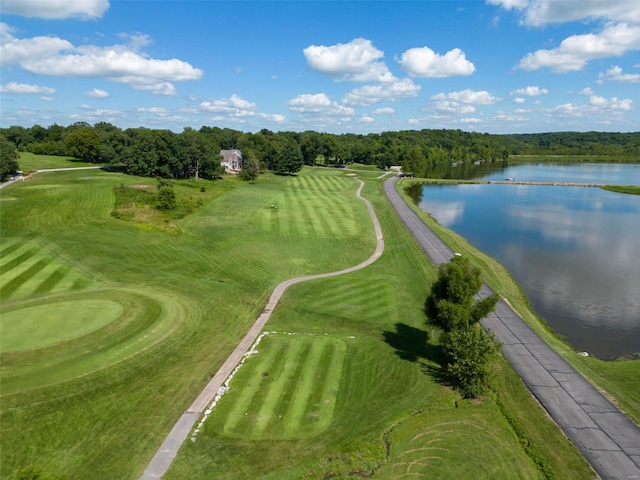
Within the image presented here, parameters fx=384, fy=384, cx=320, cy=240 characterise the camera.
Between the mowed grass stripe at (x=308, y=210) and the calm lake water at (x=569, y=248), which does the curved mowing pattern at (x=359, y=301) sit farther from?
the mowed grass stripe at (x=308, y=210)

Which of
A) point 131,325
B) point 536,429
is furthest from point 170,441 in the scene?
point 536,429

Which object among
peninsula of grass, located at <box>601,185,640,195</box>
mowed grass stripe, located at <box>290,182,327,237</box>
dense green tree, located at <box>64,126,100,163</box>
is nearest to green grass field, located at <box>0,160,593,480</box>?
mowed grass stripe, located at <box>290,182,327,237</box>

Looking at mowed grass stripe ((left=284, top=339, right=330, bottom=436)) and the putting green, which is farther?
the putting green

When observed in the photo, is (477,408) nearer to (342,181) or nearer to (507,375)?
(507,375)

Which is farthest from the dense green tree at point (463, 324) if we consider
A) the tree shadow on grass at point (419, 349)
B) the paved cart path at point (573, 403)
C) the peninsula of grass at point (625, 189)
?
the peninsula of grass at point (625, 189)

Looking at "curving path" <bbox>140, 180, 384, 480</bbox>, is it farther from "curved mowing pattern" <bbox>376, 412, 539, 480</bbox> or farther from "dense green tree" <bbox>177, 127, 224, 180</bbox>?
"dense green tree" <bbox>177, 127, 224, 180</bbox>

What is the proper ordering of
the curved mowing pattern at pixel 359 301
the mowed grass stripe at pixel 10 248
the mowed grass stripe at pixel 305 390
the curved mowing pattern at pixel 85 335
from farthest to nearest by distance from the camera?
the mowed grass stripe at pixel 10 248 → the curved mowing pattern at pixel 359 301 → the curved mowing pattern at pixel 85 335 → the mowed grass stripe at pixel 305 390

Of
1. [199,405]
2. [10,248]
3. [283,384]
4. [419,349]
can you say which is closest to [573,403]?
[419,349]
